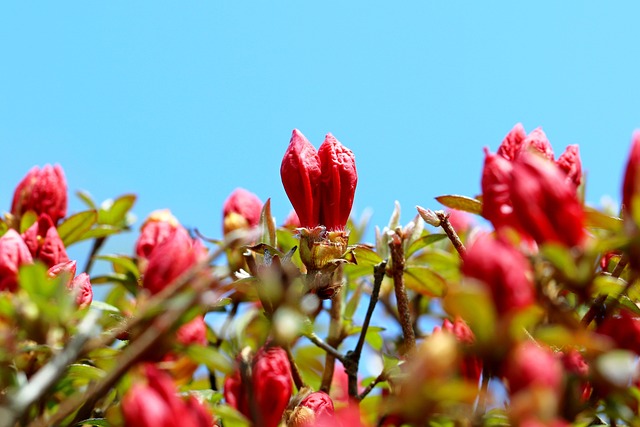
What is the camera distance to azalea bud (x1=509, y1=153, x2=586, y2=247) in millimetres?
1031

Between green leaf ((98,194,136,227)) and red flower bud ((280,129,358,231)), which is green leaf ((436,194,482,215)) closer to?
red flower bud ((280,129,358,231))

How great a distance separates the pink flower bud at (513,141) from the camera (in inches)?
65.9

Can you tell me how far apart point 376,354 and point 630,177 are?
4.76ft

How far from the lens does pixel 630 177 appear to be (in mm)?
1134

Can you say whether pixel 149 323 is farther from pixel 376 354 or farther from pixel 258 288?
pixel 376 354

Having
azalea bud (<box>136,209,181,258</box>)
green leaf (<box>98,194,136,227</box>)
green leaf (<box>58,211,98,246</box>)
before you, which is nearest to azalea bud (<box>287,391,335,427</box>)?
azalea bud (<box>136,209,181,258</box>)

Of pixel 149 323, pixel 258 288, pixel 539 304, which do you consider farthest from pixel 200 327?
pixel 539 304

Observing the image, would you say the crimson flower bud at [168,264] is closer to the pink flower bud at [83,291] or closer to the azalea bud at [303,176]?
the pink flower bud at [83,291]

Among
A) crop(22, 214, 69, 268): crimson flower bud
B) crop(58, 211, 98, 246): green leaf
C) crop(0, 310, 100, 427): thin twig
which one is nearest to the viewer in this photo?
crop(0, 310, 100, 427): thin twig

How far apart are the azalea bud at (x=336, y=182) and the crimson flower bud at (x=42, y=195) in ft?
3.10

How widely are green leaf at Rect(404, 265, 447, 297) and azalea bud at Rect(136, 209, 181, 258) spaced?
0.67 m

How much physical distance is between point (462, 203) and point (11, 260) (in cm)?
92

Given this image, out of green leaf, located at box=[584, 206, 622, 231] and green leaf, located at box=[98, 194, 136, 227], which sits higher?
green leaf, located at box=[584, 206, 622, 231]

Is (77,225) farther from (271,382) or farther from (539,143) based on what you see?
(539,143)
